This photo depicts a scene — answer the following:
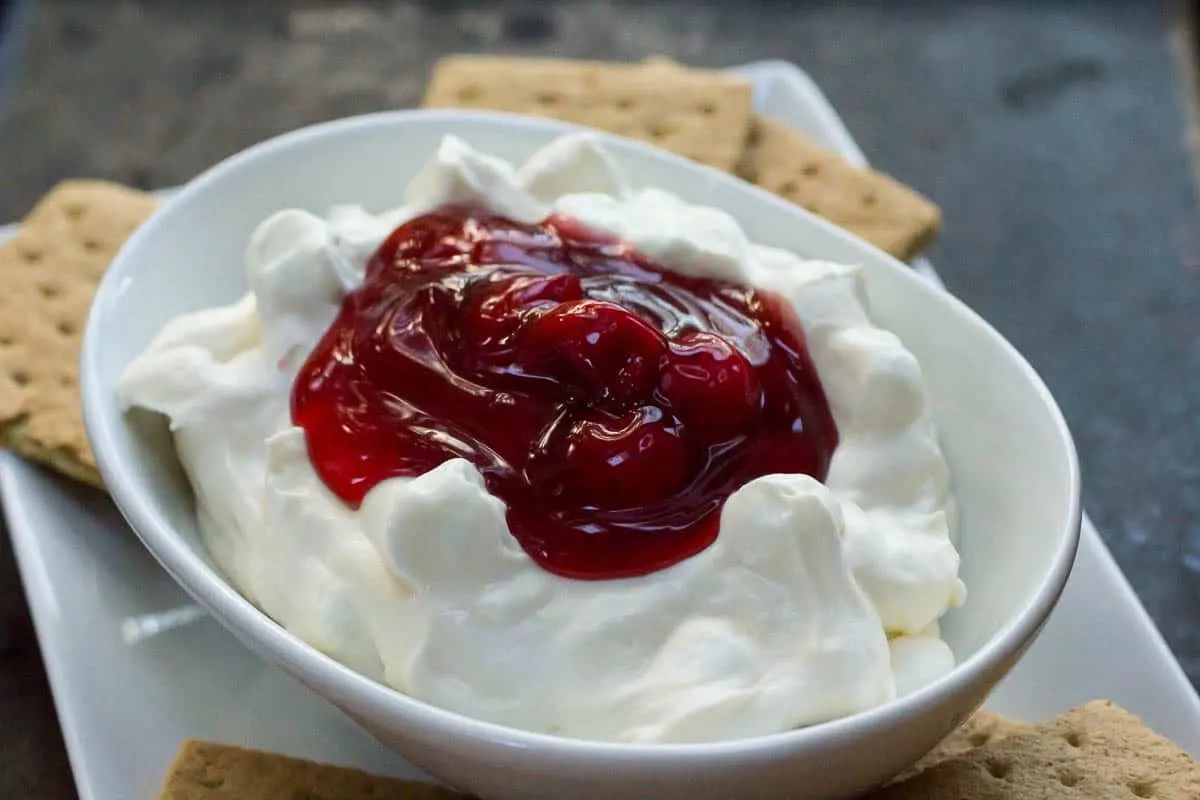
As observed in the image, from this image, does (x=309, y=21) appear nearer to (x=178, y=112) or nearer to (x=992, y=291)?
(x=178, y=112)

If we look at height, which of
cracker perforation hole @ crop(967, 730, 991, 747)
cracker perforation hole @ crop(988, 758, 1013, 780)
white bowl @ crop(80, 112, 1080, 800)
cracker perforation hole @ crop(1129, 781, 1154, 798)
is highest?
white bowl @ crop(80, 112, 1080, 800)

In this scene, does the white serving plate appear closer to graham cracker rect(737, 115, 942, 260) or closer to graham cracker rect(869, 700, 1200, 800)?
graham cracker rect(869, 700, 1200, 800)

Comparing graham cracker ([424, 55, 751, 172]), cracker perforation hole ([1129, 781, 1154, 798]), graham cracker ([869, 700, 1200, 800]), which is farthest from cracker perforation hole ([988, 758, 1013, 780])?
graham cracker ([424, 55, 751, 172])

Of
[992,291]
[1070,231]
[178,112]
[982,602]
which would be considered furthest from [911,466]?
[178,112]

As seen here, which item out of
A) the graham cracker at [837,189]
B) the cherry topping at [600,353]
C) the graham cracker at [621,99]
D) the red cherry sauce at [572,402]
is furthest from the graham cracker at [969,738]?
the graham cracker at [621,99]

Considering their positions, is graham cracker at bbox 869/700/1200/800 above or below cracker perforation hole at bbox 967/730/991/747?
above

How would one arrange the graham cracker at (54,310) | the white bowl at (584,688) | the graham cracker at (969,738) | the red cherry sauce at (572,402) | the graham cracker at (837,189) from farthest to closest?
the graham cracker at (837,189) < the graham cracker at (54,310) < the graham cracker at (969,738) < the red cherry sauce at (572,402) < the white bowl at (584,688)

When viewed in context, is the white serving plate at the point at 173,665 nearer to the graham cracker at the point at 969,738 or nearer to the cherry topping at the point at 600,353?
the graham cracker at the point at 969,738
